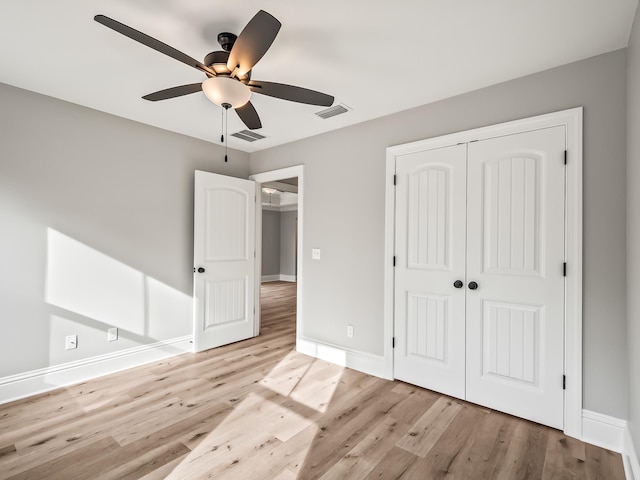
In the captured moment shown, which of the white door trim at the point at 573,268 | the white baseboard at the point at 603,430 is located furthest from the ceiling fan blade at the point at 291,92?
the white baseboard at the point at 603,430

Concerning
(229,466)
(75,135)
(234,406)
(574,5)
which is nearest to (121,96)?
(75,135)

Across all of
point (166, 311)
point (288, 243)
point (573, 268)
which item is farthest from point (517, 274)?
point (288, 243)

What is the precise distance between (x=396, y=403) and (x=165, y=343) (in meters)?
2.54

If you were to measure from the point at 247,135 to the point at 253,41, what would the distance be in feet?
7.54

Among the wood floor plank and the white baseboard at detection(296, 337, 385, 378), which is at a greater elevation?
the white baseboard at detection(296, 337, 385, 378)

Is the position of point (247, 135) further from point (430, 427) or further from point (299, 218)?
point (430, 427)

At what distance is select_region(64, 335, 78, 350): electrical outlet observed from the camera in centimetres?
297

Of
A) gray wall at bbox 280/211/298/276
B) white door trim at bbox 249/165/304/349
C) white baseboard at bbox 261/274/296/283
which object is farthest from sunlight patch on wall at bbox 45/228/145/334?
gray wall at bbox 280/211/298/276

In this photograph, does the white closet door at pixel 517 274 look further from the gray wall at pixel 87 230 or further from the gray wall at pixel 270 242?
the gray wall at pixel 270 242

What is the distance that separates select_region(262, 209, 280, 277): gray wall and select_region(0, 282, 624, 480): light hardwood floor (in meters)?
7.19

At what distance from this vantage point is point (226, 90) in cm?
192

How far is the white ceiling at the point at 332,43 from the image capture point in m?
1.78

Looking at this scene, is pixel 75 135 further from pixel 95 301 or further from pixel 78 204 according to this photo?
pixel 95 301

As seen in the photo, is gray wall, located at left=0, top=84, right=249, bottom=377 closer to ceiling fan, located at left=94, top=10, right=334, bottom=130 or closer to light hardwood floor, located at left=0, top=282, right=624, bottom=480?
light hardwood floor, located at left=0, top=282, right=624, bottom=480
